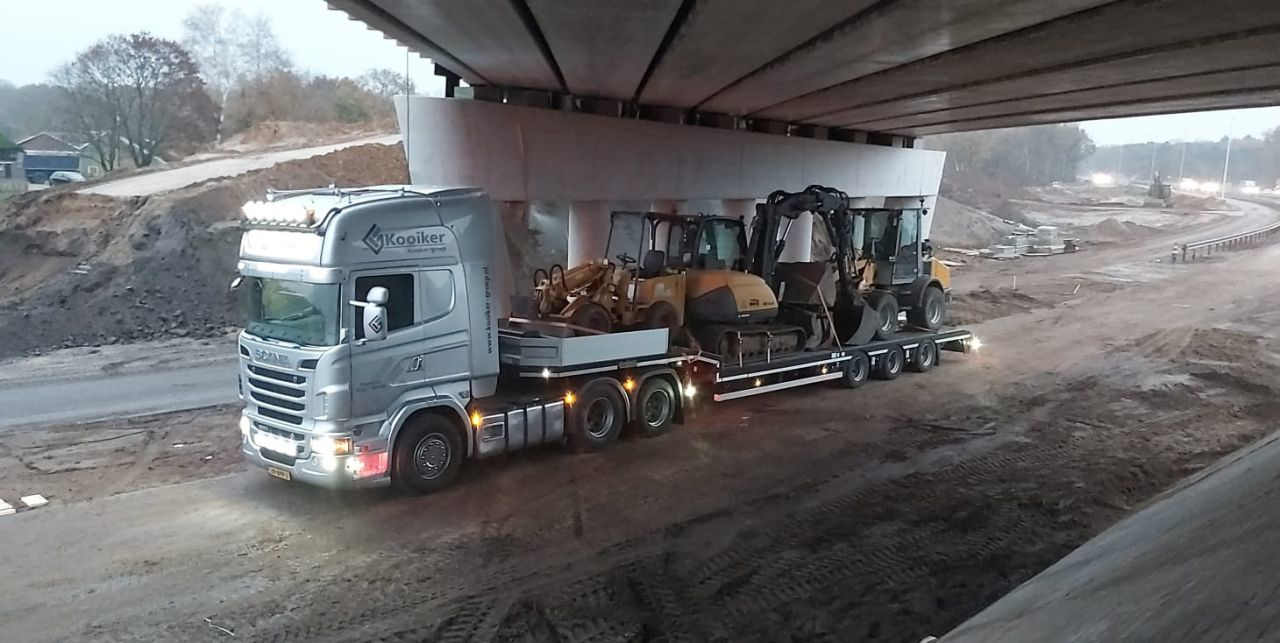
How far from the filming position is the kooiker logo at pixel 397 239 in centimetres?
1070

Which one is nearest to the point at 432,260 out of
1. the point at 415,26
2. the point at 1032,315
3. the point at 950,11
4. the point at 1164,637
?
the point at 415,26

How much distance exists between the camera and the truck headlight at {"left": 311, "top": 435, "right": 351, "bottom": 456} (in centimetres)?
1027

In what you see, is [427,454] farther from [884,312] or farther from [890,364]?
[884,312]

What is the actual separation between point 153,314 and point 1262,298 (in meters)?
33.9

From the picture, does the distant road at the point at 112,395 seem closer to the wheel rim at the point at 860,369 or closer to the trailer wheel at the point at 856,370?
the trailer wheel at the point at 856,370

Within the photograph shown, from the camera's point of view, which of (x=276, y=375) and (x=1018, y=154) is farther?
(x=1018, y=154)

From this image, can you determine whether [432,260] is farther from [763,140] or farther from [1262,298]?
[1262,298]

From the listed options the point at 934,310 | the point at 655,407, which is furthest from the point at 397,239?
the point at 934,310

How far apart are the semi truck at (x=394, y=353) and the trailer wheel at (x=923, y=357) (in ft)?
26.9

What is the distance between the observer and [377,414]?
10.6m

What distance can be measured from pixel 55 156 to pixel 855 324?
38123mm

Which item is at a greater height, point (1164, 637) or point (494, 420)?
point (1164, 637)

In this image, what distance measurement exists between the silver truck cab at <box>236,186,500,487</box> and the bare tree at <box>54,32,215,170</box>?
Answer: 113 feet

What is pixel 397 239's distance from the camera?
11.0 meters
